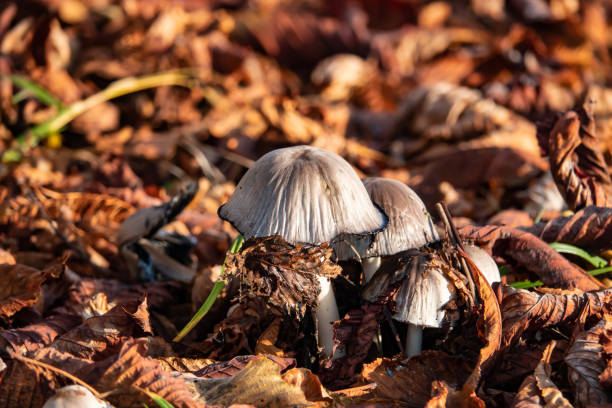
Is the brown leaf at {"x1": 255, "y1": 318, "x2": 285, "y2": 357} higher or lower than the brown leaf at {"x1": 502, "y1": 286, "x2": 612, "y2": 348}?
below

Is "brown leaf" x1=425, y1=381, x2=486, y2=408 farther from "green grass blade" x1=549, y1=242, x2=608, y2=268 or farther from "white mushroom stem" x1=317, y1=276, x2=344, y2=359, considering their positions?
"green grass blade" x1=549, y1=242, x2=608, y2=268

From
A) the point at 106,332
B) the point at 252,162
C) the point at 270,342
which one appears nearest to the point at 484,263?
the point at 270,342

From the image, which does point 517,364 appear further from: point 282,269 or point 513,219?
point 513,219

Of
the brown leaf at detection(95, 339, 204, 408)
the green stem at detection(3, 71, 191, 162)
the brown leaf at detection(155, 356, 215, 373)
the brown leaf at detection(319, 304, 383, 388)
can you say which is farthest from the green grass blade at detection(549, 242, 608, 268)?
the green stem at detection(3, 71, 191, 162)

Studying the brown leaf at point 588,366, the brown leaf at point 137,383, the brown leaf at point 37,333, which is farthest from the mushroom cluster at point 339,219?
the brown leaf at point 37,333

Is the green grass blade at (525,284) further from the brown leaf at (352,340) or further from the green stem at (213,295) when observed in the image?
the green stem at (213,295)
